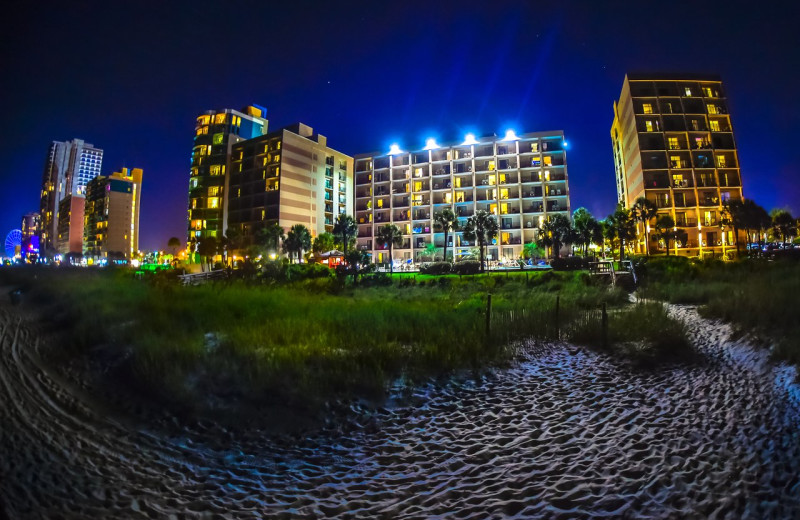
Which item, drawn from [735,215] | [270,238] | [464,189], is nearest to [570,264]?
[735,215]

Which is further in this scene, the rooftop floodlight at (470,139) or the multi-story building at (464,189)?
the rooftop floodlight at (470,139)

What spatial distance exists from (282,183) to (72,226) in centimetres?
14693

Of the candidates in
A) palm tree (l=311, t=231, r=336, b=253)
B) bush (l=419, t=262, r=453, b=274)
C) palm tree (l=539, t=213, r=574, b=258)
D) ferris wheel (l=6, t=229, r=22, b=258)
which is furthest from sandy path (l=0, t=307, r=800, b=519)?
ferris wheel (l=6, t=229, r=22, b=258)

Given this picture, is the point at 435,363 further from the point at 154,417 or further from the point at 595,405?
the point at 154,417

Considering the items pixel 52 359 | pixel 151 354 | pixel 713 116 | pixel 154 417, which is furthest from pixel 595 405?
pixel 713 116

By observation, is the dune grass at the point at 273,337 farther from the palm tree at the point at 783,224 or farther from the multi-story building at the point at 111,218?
the multi-story building at the point at 111,218

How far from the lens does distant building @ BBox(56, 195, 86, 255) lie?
168125mm

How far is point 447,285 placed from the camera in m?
30.3

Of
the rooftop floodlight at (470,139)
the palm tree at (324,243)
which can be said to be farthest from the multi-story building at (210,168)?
the rooftop floodlight at (470,139)

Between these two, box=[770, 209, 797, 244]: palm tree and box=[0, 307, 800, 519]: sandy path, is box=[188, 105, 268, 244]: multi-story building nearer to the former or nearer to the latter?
box=[0, 307, 800, 519]: sandy path

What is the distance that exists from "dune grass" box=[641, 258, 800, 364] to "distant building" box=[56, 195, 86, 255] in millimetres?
218313

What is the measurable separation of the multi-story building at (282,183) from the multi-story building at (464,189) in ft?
32.2

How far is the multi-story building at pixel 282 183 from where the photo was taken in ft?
284

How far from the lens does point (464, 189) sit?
87375 mm
